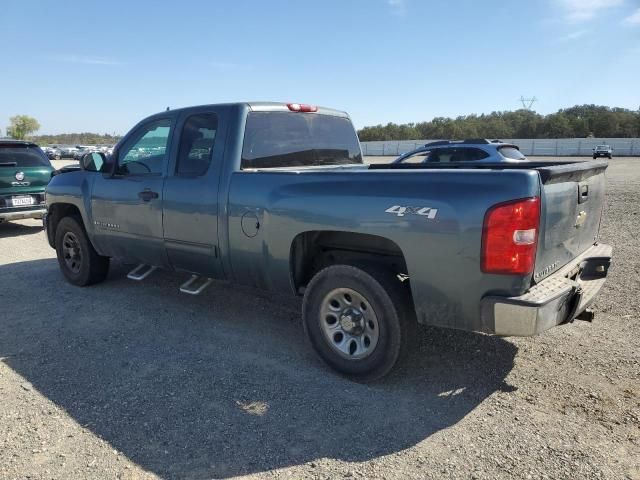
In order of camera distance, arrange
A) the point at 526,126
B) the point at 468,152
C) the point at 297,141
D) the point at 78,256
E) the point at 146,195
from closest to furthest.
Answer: the point at 297,141 < the point at 146,195 < the point at 78,256 < the point at 468,152 < the point at 526,126

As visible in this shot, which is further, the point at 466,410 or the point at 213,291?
the point at 213,291

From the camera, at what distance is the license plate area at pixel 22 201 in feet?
31.7

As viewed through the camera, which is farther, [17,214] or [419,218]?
[17,214]

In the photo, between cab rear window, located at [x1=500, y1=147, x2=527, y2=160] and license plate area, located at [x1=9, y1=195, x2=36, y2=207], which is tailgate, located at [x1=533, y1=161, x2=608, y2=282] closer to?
cab rear window, located at [x1=500, y1=147, x2=527, y2=160]

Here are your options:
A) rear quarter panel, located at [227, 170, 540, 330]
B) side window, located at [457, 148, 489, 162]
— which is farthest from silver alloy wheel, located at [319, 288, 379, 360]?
side window, located at [457, 148, 489, 162]

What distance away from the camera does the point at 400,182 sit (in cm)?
319

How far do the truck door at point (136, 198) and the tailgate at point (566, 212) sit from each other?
3373 millimetres

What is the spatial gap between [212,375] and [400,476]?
171cm

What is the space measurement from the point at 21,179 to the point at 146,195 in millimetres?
6603

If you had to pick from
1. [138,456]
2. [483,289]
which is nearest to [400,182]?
[483,289]

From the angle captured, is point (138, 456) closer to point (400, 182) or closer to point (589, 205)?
point (400, 182)

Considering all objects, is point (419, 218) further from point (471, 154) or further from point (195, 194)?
point (471, 154)

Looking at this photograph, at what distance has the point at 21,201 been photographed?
9.77 meters

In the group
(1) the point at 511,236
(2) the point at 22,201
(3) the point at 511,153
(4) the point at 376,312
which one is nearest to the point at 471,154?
(3) the point at 511,153
